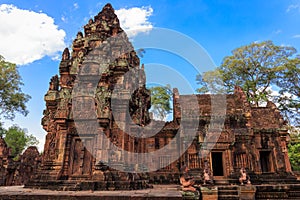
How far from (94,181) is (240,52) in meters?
22.3

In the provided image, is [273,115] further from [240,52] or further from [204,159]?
[240,52]

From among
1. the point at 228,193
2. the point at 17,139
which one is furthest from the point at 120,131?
the point at 17,139

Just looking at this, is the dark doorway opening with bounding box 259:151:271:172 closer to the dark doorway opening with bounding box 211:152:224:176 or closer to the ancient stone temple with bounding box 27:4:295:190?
the ancient stone temple with bounding box 27:4:295:190

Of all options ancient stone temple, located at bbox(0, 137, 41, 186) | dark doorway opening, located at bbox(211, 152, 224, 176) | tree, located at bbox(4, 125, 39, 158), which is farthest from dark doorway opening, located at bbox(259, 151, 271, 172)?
tree, located at bbox(4, 125, 39, 158)

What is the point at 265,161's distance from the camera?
15266mm

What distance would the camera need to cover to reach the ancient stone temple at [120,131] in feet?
27.0

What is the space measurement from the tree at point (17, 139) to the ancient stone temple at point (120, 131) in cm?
3188

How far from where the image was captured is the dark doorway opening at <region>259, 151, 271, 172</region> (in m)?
14.8

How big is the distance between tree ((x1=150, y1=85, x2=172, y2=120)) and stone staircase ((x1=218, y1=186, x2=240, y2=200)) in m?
17.5

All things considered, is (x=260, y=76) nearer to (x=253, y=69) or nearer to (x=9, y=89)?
(x=253, y=69)

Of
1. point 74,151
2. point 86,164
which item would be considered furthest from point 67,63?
point 86,164

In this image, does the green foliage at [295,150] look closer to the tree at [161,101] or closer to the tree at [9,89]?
the tree at [161,101]

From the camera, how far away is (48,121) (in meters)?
10.4

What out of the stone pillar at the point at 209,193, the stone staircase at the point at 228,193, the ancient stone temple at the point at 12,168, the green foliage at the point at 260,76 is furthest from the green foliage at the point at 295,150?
the ancient stone temple at the point at 12,168
